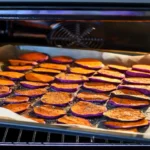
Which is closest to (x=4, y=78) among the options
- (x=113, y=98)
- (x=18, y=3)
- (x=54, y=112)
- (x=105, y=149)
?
(x=54, y=112)

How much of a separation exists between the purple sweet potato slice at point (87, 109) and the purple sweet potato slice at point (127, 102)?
0.05 meters

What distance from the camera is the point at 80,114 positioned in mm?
1387

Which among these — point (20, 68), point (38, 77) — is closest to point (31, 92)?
point (38, 77)

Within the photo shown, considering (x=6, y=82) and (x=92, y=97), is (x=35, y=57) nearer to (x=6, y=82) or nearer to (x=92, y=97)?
(x=6, y=82)

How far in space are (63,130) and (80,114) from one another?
288 mm

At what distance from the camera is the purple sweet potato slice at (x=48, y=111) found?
4.52 ft

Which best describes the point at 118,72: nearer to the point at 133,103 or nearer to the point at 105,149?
the point at 133,103

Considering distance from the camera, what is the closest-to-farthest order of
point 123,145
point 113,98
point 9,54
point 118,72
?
point 123,145 < point 113,98 < point 118,72 < point 9,54

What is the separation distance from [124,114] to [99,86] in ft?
0.98

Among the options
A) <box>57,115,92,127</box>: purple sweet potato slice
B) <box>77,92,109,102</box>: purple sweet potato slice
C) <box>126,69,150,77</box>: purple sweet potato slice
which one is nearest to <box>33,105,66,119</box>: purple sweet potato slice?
<box>57,115,92,127</box>: purple sweet potato slice

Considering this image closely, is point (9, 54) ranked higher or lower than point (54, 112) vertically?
higher

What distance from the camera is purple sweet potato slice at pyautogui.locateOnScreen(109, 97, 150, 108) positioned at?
1464mm

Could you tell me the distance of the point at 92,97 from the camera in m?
1.55

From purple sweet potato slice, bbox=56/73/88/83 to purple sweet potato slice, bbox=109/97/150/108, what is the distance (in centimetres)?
25
